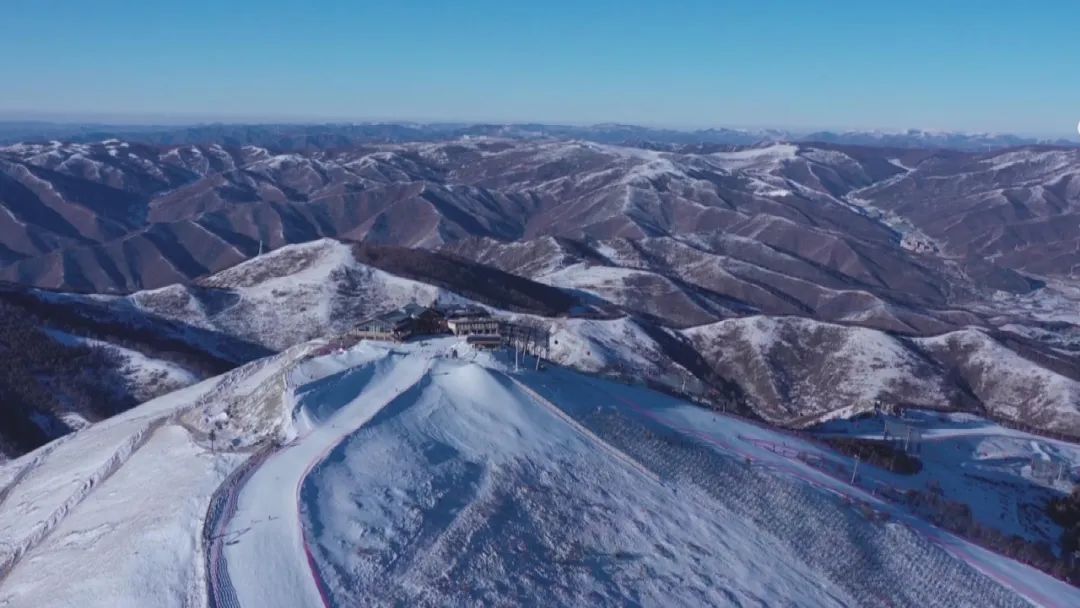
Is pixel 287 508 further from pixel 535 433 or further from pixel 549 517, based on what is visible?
pixel 535 433

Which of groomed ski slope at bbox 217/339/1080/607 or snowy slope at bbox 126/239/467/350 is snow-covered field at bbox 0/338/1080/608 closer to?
groomed ski slope at bbox 217/339/1080/607

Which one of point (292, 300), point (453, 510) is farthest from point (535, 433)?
point (292, 300)

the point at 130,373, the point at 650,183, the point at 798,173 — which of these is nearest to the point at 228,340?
the point at 130,373

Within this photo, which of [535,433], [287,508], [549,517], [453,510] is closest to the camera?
[287,508]

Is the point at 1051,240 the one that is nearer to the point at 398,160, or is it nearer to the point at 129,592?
the point at 398,160

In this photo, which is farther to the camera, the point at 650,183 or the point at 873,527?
the point at 650,183

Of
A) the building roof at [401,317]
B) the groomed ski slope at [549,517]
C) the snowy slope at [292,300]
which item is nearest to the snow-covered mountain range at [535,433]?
the groomed ski slope at [549,517]

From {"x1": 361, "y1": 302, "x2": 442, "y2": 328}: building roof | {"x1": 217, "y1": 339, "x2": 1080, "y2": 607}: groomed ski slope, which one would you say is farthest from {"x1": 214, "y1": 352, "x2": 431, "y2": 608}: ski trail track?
{"x1": 361, "y1": 302, "x2": 442, "y2": 328}: building roof

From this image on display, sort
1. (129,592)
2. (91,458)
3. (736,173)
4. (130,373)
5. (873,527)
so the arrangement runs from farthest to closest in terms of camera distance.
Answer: (736,173) → (130,373) → (91,458) → (873,527) → (129,592)
